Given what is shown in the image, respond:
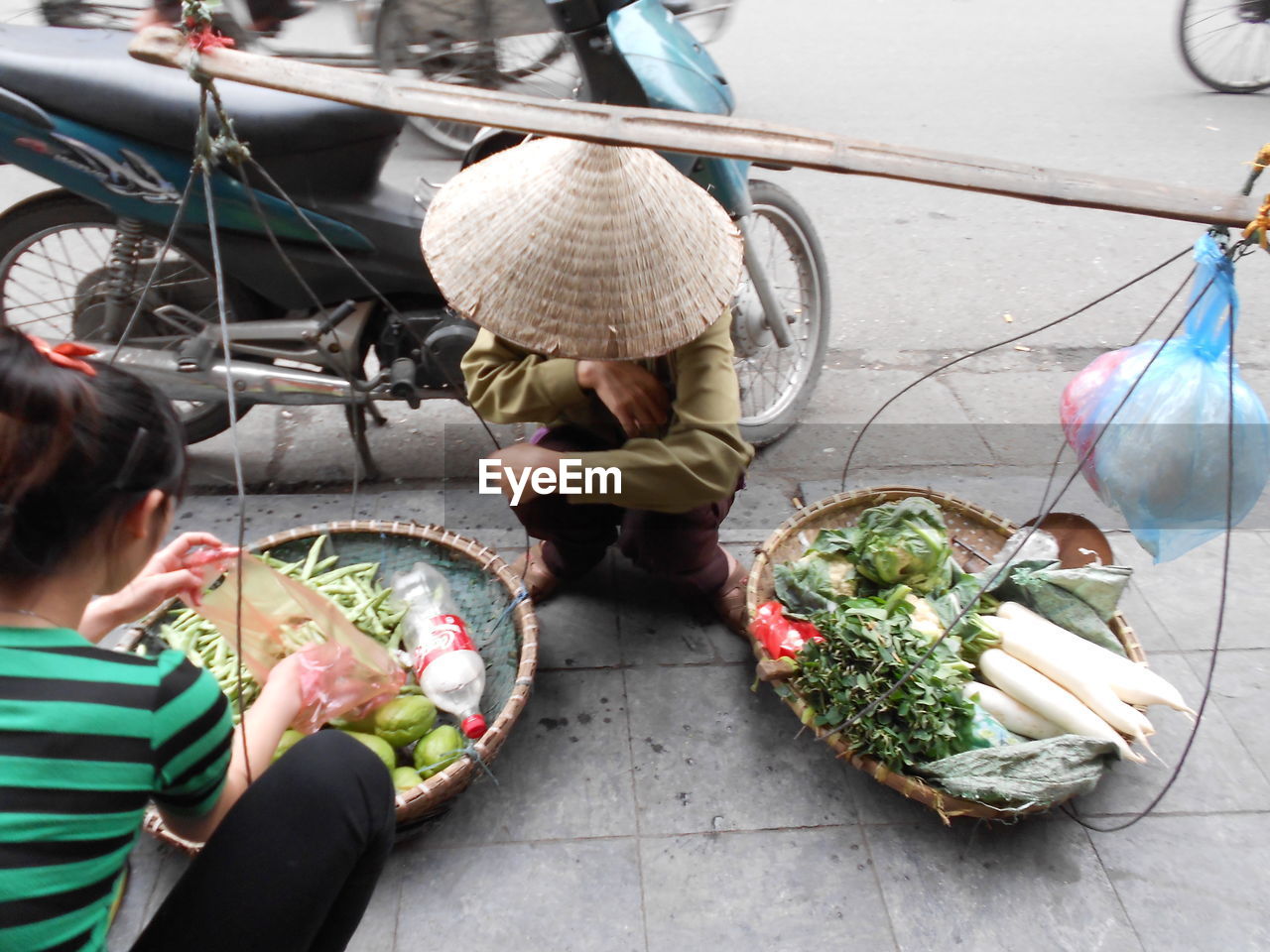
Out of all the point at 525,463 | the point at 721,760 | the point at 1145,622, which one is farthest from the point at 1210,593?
the point at 525,463

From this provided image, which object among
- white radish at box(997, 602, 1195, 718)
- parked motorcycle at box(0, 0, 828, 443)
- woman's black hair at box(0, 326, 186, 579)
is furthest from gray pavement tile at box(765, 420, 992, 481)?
woman's black hair at box(0, 326, 186, 579)

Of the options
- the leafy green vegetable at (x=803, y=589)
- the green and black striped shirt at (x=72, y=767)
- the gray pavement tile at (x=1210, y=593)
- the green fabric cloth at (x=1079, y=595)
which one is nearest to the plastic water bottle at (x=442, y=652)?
the leafy green vegetable at (x=803, y=589)

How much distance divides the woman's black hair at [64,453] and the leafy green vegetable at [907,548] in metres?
1.57

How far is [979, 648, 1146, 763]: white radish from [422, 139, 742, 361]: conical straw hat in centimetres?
100

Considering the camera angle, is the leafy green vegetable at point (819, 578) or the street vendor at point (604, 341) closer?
the street vendor at point (604, 341)

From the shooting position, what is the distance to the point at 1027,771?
5.70ft

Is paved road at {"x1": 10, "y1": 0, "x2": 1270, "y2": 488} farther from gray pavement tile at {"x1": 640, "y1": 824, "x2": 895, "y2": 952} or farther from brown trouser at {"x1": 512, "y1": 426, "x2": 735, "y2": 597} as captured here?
gray pavement tile at {"x1": 640, "y1": 824, "x2": 895, "y2": 952}

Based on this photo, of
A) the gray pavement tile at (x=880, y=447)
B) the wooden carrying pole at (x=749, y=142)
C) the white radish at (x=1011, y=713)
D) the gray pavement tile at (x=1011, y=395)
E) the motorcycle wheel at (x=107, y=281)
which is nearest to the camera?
the wooden carrying pole at (x=749, y=142)

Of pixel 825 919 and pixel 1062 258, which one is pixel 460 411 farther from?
pixel 1062 258

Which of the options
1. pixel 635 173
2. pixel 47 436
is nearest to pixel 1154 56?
pixel 635 173

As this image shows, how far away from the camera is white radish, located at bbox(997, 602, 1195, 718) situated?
6.08 ft

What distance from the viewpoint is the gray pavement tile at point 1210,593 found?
2340 millimetres

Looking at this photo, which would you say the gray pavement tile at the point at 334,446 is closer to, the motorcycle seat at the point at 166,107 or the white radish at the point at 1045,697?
the motorcycle seat at the point at 166,107

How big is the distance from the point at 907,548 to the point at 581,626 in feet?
2.65
